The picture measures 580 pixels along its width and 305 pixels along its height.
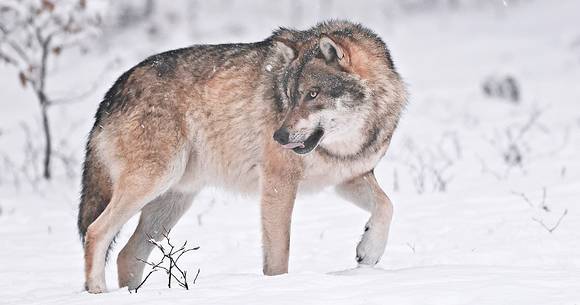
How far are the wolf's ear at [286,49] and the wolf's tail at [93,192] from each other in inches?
56.3

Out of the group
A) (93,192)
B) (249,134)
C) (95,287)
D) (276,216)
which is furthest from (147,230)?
(276,216)

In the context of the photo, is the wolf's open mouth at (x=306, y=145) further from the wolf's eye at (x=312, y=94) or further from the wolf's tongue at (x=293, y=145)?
the wolf's eye at (x=312, y=94)

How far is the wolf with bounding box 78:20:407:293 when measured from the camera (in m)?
5.02

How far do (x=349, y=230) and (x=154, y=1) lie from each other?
31.7 metres

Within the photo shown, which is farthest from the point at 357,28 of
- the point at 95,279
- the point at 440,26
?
the point at 440,26

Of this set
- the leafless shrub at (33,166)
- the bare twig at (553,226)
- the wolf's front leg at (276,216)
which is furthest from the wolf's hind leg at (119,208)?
the leafless shrub at (33,166)

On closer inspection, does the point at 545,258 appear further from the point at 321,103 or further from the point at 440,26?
the point at 440,26

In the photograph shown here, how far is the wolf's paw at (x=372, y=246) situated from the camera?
5234 millimetres

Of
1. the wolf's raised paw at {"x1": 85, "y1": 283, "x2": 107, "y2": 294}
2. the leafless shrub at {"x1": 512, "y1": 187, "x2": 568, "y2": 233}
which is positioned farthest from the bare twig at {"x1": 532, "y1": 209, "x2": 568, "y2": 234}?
the wolf's raised paw at {"x1": 85, "y1": 283, "x2": 107, "y2": 294}

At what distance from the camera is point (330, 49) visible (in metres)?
4.98

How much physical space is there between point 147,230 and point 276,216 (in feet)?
3.87

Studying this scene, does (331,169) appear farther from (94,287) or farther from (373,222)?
(94,287)

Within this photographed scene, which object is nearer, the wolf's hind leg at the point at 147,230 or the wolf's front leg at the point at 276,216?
the wolf's front leg at the point at 276,216

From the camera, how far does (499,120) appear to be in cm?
1390
